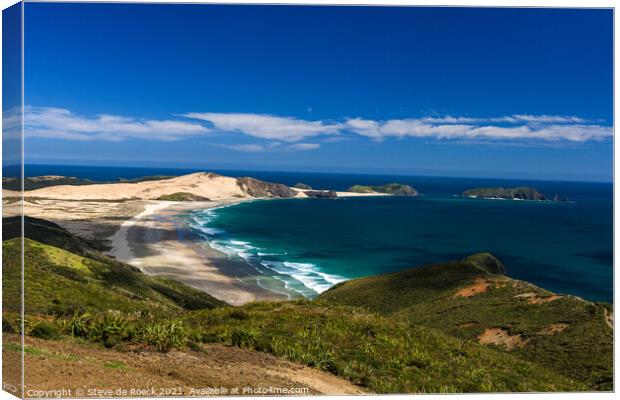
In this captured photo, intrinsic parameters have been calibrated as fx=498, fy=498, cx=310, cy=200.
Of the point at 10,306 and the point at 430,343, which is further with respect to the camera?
the point at 430,343

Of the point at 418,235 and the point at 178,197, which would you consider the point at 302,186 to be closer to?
the point at 418,235

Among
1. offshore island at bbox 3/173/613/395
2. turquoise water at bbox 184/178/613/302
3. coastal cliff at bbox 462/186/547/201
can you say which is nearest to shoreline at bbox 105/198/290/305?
offshore island at bbox 3/173/613/395

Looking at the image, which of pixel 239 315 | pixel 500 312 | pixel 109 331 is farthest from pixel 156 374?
pixel 500 312

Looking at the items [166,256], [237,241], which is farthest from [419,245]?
[166,256]

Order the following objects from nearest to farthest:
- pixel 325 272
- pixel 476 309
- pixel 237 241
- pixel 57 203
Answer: pixel 476 309 → pixel 57 203 → pixel 325 272 → pixel 237 241

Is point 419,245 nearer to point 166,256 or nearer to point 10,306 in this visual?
point 166,256

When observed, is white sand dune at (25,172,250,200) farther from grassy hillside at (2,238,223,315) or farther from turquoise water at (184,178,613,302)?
grassy hillside at (2,238,223,315)
